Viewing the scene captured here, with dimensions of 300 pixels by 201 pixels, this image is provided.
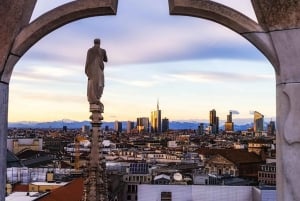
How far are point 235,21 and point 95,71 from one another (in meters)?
2.77

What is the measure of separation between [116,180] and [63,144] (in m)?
57.2

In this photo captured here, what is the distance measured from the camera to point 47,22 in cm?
290

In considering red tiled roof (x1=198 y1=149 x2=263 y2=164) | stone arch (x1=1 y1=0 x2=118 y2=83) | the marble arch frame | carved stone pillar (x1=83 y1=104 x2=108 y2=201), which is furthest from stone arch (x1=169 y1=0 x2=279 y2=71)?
red tiled roof (x1=198 y1=149 x2=263 y2=164)

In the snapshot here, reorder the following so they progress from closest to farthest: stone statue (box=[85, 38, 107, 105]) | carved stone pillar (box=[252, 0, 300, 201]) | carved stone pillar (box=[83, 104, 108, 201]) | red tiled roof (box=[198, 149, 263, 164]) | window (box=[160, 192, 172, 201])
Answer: carved stone pillar (box=[252, 0, 300, 201]) → stone statue (box=[85, 38, 107, 105]) → carved stone pillar (box=[83, 104, 108, 201]) → window (box=[160, 192, 172, 201]) → red tiled roof (box=[198, 149, 263, 164])

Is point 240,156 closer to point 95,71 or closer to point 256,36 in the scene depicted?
point 95,71

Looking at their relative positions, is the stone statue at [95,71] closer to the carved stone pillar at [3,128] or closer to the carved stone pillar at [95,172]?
the carved stone pillar at [95,172]

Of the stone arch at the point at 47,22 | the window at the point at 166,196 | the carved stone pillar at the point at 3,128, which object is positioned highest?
the stone arch at the point at 47,22

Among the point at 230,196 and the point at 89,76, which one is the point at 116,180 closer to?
the point at 230,196

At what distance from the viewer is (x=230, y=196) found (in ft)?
95.0

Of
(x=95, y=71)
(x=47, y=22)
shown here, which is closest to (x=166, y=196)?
(x=95, y=71)

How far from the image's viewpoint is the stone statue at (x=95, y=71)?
543 cm

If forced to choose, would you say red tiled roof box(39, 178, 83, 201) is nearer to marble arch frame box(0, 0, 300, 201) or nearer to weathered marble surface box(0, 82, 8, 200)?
weathered marble surface box(0, 82, 8, 200)

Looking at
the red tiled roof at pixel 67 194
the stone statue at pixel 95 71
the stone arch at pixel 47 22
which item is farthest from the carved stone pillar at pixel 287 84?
the red tiled roof at pixel 67 194

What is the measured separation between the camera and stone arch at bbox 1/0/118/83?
2.90m
